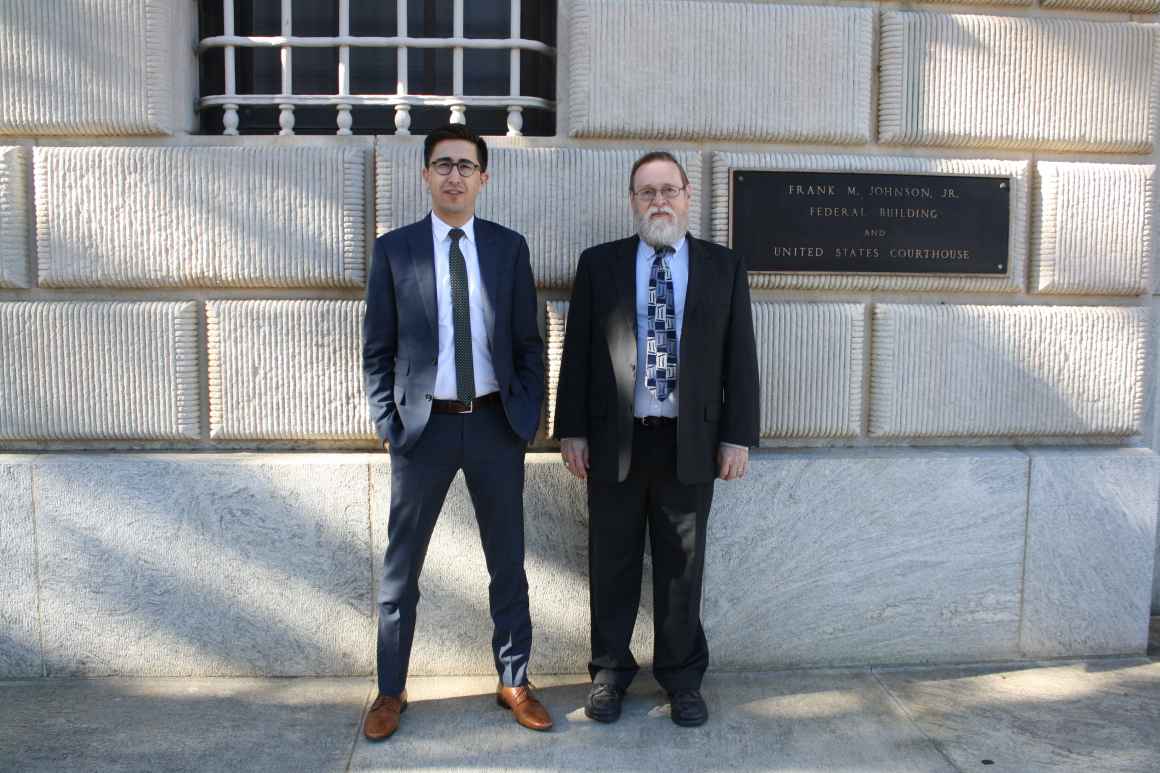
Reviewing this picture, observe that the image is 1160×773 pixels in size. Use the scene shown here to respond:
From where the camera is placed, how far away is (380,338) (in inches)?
130

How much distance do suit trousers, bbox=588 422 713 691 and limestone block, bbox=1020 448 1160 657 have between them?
1577 millimetres

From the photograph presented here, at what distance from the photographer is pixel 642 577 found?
385cm

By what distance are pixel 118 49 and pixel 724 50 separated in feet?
7.99

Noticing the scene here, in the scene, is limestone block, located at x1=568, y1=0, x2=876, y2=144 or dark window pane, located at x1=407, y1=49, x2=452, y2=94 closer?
limestone block, located at x1=568, y1=0, x2=876, y2=144

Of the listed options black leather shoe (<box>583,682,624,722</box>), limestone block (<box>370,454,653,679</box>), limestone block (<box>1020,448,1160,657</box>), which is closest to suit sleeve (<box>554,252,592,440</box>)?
limestone block (<box>370,454,653,679</box>)

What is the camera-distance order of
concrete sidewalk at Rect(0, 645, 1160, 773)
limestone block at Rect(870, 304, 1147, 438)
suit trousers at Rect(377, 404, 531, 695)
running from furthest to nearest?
limestone block at Rect(870, 304, 1147, 438) < suit trousers at Rect(377, 404, 531, 695) < concrete sidewalk at Rect(0, 645, 1160, 773)

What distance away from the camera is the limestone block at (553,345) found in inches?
150

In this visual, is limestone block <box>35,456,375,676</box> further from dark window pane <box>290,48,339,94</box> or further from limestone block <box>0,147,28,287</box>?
dark window pane <box>290,48,339,94</box>

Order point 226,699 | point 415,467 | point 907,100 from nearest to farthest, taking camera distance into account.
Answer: point 415,467 < point 226,699 < point 907,100

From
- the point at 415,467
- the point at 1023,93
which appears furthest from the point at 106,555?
the point at 1023,93

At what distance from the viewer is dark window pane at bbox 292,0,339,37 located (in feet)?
13.1

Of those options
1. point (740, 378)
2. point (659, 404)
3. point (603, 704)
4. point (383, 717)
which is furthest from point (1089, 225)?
point (383, 717)

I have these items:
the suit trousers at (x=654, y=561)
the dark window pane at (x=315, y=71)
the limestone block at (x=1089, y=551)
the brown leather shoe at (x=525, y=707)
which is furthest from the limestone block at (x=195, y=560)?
the limestone block at (x=1089, y=551)

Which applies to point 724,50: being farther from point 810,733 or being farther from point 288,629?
point 288,629
